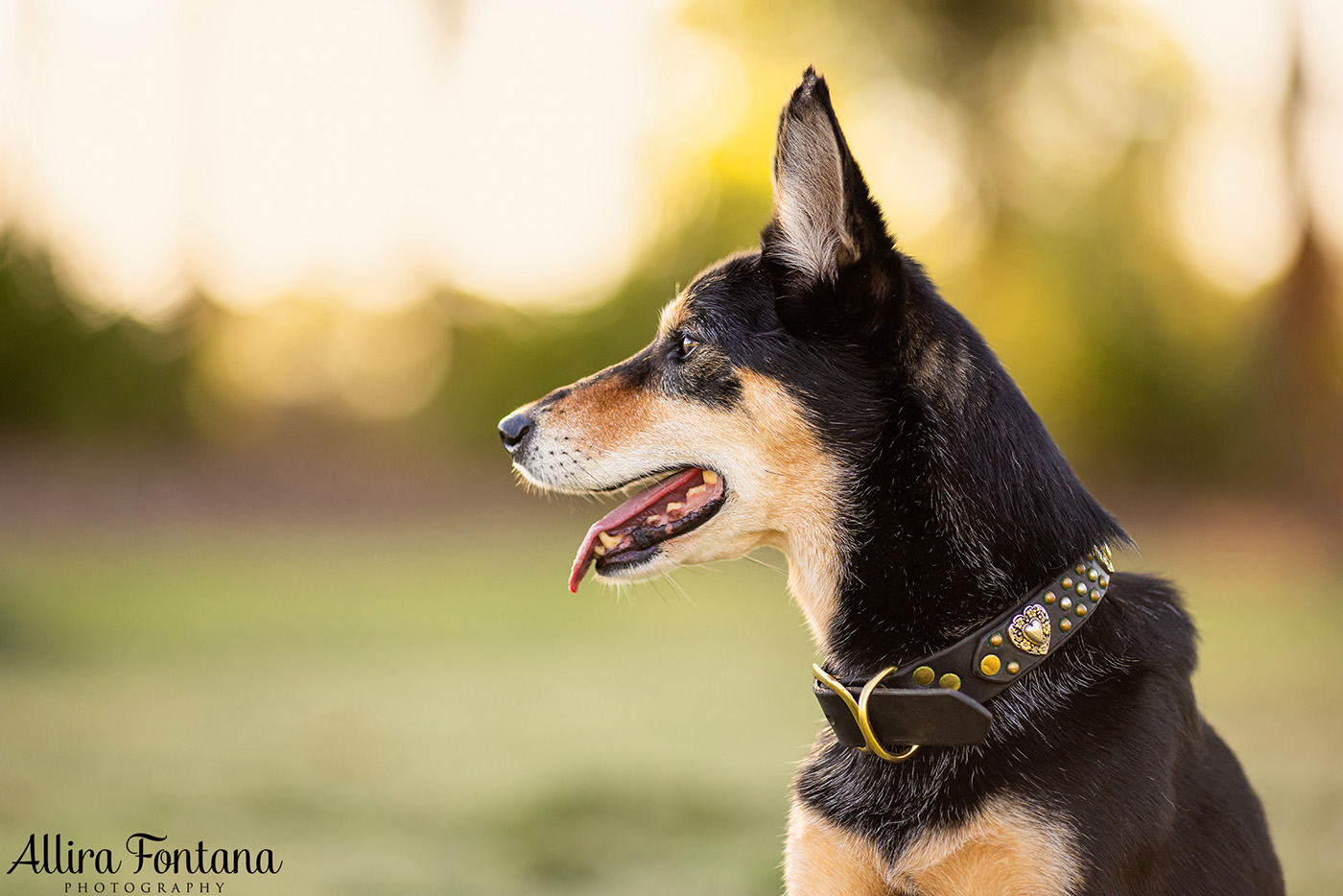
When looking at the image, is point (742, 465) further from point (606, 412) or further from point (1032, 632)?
point (1032, 632)

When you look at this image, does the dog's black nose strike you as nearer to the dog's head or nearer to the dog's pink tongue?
the dog's head

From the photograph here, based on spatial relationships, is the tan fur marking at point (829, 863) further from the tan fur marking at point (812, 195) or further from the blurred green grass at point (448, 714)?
the tan fur marking at point (812, 195)

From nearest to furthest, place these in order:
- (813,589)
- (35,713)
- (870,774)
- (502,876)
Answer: (870,774) < (813,589) < (502,876) < (35,713)

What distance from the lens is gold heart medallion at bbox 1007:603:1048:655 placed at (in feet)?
7.30

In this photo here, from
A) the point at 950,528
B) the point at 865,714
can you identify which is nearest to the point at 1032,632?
the point at 950,528

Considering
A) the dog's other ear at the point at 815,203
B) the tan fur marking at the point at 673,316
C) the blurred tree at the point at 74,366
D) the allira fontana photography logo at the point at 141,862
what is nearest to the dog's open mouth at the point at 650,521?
the tan fur marking at the point at 673,316

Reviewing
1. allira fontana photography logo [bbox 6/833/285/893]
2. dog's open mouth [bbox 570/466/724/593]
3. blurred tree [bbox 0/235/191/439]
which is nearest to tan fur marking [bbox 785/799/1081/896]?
dog's open mouth [bbox 570/466/724/593]

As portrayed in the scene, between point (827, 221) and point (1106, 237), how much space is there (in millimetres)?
13844

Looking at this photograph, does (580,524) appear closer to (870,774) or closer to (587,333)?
(587,333)

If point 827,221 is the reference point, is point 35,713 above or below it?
above

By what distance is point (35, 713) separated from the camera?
6105mm

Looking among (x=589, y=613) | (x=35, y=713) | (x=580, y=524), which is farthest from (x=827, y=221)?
(x=580, y=524)

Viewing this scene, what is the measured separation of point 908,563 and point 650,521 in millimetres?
656

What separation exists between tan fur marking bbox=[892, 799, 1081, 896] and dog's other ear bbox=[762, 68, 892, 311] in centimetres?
123
